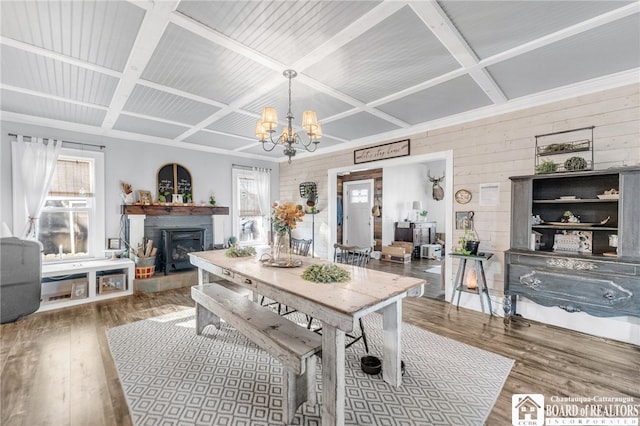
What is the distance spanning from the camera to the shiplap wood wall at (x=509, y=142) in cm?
262

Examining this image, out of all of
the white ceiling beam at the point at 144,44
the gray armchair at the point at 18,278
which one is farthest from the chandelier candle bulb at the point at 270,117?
the gray armchair at the point at 18,278

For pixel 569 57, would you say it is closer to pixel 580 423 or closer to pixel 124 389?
pixel 580 423

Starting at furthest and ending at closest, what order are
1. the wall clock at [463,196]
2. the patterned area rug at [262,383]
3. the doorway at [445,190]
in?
the doorway at [445,190], the wall clock at [463,196], the patterned area rug at [262,383]

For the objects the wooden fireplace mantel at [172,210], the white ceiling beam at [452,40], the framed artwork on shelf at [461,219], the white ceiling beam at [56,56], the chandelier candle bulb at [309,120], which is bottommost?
the framed artwork on shelf at [461,219]

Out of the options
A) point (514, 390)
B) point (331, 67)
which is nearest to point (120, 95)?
point (331, 67)

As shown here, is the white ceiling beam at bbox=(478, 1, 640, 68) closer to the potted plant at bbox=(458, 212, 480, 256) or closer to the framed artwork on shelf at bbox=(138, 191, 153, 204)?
the potted plant at bbox=(458, 212, 480, 256)

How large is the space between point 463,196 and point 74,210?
577cm

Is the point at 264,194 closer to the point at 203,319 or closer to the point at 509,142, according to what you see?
the point at 203,319

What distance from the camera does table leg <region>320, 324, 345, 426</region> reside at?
Result: 5.08ft

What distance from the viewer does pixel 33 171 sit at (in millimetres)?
3709

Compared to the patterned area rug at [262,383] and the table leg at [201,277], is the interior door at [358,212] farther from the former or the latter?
the table leg at [201,277]

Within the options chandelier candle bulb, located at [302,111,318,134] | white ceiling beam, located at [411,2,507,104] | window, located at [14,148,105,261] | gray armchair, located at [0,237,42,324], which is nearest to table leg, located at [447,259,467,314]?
white ceiling beam, located at [411,2,507,104]

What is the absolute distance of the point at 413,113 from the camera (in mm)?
3557

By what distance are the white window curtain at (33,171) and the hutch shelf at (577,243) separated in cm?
610
